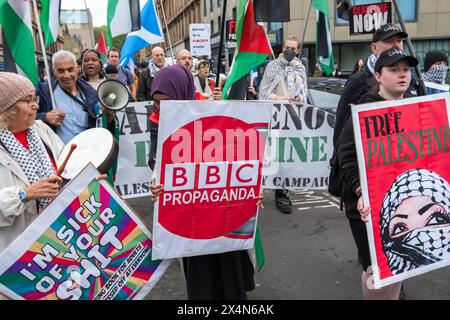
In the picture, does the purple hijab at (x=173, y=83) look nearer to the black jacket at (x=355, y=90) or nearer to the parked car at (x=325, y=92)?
the black jacket at (x=355, y=90)

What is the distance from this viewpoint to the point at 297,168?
5137mm

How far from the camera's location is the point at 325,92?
7.86 metres

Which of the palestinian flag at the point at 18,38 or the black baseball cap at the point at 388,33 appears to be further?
the palestinian flag at the point at 18,38

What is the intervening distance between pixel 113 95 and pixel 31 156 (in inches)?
72.3

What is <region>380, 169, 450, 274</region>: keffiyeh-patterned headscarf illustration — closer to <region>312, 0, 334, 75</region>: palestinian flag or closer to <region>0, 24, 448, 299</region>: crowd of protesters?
<region>0, 24, 448, 299</region>: crowd of protesters

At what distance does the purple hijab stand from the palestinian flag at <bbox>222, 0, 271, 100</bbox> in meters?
0.60

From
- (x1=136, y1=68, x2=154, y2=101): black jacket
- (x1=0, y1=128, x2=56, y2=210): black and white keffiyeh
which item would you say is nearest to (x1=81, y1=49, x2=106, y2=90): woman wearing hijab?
(x1=136, y1=68, x2=154, y2=101): black jacket

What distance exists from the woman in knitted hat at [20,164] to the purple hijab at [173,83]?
771 millimetres

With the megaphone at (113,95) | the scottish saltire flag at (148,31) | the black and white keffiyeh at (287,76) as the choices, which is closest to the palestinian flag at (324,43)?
the black and white keffiyeh at (287,76)

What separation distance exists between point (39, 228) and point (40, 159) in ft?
1.33

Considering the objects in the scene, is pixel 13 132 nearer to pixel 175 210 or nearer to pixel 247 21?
pixel 175 210

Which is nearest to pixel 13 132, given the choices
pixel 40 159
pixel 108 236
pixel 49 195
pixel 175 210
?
pixel 40 159

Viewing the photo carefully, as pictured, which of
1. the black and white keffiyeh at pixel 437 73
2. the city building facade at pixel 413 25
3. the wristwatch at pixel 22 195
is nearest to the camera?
the wristwatch at pixel 22 195

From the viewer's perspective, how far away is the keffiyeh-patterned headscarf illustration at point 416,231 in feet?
7.61
